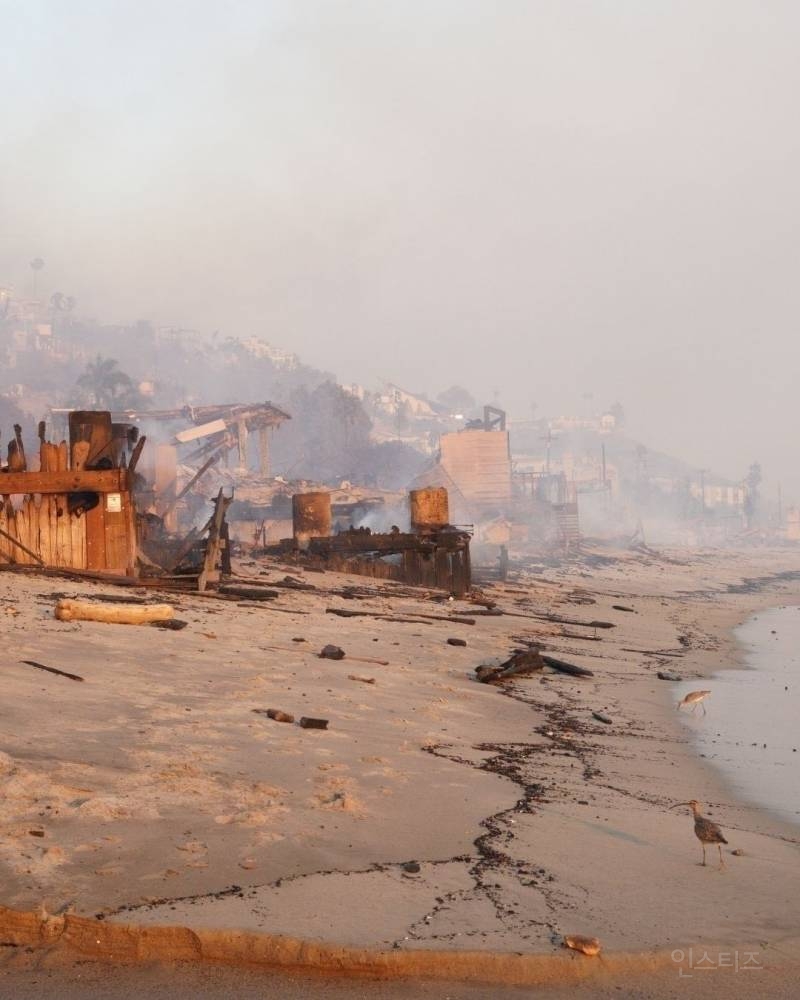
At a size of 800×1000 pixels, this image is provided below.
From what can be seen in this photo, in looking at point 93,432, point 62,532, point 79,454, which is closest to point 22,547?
point 62,532

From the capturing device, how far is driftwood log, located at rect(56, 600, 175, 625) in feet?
41.7

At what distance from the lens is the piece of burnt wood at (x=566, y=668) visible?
15.9 m

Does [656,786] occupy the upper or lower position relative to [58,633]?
lower

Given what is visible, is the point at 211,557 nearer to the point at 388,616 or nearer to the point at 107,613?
the point at 388,616

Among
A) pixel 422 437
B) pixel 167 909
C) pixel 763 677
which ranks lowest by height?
pixel 763 677

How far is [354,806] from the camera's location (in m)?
6.82

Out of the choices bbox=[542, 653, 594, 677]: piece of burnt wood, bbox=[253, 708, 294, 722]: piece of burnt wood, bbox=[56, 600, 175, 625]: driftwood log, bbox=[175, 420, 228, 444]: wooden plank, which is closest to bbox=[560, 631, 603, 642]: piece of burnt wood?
bbox=[542, 653, 594, 677]: piece of burnt wood

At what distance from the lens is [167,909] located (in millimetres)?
4969

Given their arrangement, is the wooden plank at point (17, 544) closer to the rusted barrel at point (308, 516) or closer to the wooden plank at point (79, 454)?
the wooden plank at point (79, 454)

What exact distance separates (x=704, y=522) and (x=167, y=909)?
144 meters

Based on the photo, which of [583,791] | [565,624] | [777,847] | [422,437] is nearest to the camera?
[777,847]

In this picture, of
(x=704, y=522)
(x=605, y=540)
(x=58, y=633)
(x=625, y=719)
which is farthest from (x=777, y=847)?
(x=704, y=522)

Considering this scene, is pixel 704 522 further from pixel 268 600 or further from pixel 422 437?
pixel 268 600

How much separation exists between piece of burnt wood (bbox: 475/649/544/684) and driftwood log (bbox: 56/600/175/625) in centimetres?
432
